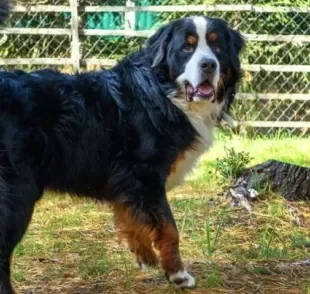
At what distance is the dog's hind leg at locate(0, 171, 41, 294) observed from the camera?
372cm

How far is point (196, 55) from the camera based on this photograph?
13.7 ft

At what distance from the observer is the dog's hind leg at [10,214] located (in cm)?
372

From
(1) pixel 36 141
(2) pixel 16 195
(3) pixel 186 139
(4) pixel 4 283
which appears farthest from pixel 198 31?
(4) pixel 4 283

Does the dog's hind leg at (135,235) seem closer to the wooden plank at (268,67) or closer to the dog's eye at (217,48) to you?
the dog's eye at (217,48)

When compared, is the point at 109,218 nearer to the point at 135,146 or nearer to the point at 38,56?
the point at 135,146

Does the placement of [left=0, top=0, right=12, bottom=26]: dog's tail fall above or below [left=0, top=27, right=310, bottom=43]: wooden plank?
above

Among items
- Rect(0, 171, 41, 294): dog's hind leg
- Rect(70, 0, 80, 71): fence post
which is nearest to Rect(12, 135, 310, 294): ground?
Rect(0, 171, 41, 294): dog's hind leg

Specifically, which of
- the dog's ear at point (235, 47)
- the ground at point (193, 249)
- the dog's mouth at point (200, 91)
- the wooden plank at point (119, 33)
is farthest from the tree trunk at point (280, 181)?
the wooden plank at point (119, 33)

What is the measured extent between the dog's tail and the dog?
1.24ft

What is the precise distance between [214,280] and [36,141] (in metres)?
1.34

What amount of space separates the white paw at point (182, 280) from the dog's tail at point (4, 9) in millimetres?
1763

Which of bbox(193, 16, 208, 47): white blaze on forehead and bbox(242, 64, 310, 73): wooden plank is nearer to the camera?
bbox(193, 16, 208, 47): white blaze on forehead

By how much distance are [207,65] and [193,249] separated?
139cm

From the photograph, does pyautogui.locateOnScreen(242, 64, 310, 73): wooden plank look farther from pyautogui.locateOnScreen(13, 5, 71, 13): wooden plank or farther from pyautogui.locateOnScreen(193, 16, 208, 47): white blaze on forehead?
pyautogui.locateOnScreen(193, 16, 208, 47): white blaze on forehead
